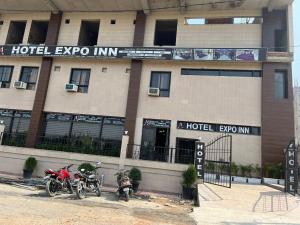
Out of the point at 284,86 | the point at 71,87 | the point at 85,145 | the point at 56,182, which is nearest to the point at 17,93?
the point at 71,87

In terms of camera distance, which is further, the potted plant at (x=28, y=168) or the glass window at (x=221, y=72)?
the glass window at (x=221, y=72)

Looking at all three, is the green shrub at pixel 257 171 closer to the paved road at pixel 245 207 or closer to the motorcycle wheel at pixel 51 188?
the paved road at pixel 245 207

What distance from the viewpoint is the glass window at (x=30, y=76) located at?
63.8 ft

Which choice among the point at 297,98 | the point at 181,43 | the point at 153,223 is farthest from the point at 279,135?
the point at 297,98

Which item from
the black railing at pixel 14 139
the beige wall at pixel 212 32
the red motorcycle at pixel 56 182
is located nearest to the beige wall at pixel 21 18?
the black railing at pixel 14 139

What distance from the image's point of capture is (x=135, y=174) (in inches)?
506

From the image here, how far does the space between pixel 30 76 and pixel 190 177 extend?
13.3 meters

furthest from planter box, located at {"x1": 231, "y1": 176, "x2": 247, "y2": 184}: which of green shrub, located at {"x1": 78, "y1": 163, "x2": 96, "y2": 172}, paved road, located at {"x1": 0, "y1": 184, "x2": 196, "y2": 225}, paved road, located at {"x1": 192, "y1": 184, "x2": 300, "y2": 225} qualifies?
green shrub, located at {"x1": 78, "y1": 163, "x2": 96, "y2": 172}

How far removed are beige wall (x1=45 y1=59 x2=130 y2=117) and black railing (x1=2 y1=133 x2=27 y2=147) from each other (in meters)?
2.34

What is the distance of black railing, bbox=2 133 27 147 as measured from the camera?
18156 millimetres

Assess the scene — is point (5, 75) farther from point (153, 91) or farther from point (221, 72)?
point (221, 72)

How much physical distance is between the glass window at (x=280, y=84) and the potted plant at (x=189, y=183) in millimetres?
7598

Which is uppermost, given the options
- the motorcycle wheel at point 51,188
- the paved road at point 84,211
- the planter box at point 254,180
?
the planter box at point 254,180

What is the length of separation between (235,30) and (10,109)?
15136mm
